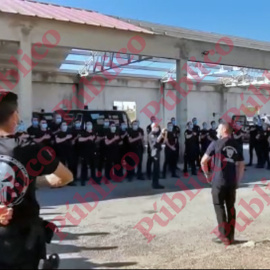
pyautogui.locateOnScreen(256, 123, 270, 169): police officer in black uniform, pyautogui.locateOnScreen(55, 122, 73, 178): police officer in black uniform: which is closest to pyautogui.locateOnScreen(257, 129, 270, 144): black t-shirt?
pyautogui.locateOnScreen(256, 123, 270, 169): police officer in black uniform

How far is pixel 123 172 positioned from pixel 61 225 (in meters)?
4.89

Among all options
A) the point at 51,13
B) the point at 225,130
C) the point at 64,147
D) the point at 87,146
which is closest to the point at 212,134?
the point at 87,146

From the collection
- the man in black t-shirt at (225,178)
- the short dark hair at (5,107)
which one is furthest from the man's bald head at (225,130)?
the short dark hair at (5,107)

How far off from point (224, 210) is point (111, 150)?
17.5 ft

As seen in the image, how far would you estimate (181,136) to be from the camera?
523 inches

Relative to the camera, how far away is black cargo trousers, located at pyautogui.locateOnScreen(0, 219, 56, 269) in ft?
6.86

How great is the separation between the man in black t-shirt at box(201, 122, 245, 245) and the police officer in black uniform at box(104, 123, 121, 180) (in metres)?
5.18

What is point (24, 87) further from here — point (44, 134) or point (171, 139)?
point (171, 139)

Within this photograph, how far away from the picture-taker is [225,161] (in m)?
4.92

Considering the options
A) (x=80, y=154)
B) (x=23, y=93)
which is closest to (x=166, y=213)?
(x=80, y=154)

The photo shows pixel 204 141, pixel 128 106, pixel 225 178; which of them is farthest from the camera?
pixel 128 106

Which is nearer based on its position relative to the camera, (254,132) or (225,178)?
(225,178)

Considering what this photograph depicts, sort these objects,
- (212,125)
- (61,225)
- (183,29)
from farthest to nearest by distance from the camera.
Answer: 1. (183,29)
2. (212,125)
3. (61,225)

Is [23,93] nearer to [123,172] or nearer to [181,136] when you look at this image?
[123,172]
